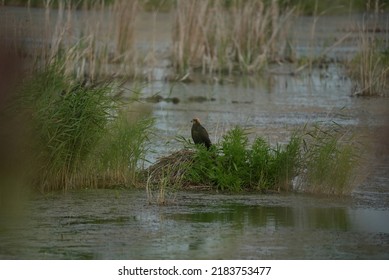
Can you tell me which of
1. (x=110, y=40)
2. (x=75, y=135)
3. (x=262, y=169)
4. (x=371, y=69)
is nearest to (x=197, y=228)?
(x=262, y=169)

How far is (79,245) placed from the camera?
6.53m

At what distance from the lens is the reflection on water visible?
643 cm

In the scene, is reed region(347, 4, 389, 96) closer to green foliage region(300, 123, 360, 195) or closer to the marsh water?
the marsh water

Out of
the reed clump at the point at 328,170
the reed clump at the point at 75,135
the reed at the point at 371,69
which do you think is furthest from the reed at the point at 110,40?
the reed clump at the point at 328,170

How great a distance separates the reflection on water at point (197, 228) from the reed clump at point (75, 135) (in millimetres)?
245

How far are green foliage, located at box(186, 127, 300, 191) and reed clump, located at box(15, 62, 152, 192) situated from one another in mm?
558

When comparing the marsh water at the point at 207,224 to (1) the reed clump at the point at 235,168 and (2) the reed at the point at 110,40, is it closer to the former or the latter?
(1) the reed clump at the point at 235,168

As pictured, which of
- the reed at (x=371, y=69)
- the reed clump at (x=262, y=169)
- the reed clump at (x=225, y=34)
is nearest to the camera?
the reed clump at (x=262, y=169)

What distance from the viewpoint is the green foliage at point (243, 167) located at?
8406 mm

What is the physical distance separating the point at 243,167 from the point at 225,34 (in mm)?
9383

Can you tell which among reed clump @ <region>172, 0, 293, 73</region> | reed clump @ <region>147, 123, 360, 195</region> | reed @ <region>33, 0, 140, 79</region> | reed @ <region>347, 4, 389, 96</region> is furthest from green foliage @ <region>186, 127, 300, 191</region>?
reed clump @ <region>172, 0, 293, 73</region>
